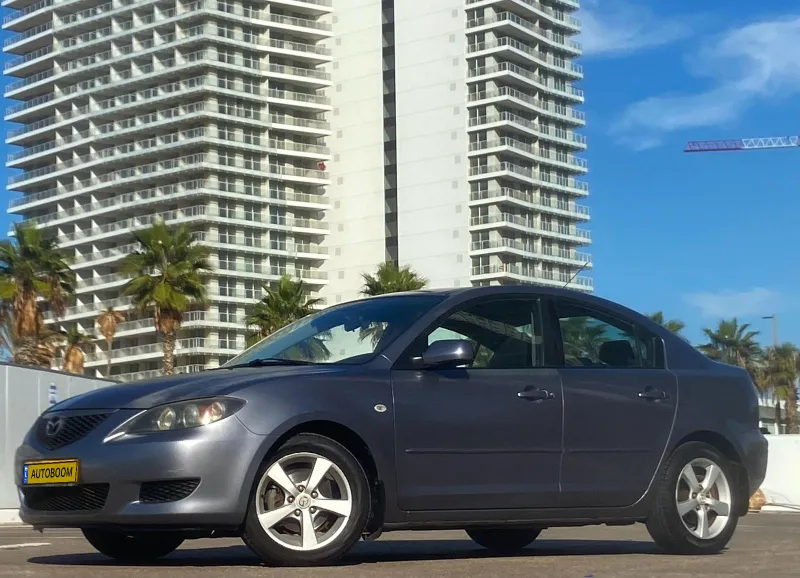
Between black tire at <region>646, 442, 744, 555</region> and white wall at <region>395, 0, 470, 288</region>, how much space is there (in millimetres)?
97728

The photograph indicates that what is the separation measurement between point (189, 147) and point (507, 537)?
334 feet

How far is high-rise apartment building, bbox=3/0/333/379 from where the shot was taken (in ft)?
350

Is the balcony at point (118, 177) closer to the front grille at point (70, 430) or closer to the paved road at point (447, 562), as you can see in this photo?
the paved road at point (447, 562)

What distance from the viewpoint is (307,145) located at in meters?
114

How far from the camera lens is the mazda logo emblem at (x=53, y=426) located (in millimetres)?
6580

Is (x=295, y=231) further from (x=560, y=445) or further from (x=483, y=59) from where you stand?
(x=560, y=445)

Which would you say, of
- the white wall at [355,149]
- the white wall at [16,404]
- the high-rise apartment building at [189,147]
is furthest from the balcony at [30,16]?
the white wall at [16,404]

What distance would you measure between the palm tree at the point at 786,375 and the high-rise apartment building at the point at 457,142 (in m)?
19.7

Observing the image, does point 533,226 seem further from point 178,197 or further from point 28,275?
point 28,275

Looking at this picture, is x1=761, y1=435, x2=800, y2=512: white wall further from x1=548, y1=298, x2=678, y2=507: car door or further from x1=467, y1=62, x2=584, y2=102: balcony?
x1=467, y1=62, x2=584, y2=102: balcony

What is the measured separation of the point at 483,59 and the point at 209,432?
10326 cm

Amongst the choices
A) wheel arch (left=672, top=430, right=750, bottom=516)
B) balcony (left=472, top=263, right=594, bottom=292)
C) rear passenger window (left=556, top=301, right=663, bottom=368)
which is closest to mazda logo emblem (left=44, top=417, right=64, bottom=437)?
rear passenger window (left=556, top=301, right=663, bottom=368)

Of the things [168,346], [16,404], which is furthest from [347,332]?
[168,346]

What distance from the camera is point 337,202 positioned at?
375ft
